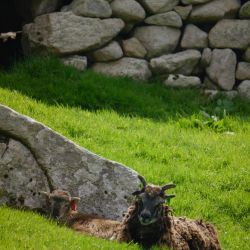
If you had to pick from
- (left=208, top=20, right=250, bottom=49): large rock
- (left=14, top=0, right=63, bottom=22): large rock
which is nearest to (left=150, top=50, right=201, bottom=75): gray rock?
(left=208, top=20, right=250, bottom=49): large rock

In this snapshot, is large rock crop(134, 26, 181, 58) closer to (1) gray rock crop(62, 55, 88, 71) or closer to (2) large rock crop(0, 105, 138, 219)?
(1) gray rock crop(62, 55, 88, 71)

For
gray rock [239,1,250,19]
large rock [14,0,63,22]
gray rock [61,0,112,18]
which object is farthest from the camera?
gray rock [239,1,250,19]

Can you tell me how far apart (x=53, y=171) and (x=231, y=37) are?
8.92 m

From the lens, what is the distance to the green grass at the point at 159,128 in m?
11.1

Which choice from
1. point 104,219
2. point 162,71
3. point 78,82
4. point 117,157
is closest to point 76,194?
point 104,219

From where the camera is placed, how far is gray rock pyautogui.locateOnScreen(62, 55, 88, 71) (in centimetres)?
1584

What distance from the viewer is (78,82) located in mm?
14820

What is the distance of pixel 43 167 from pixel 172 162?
3.37 metres

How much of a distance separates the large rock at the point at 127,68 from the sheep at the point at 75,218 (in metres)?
7.29

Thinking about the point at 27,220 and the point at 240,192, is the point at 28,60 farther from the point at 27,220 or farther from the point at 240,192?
the point at 27,220

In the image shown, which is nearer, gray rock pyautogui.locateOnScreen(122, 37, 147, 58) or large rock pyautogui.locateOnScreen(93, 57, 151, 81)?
large rock pyautogui.locateOnScreen(93, 57, 151, 81)

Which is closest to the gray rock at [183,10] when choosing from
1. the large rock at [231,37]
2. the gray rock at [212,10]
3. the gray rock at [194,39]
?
the gray rock at [212,10]

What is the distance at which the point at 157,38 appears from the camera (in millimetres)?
17016

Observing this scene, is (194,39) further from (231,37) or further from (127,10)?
(127,10)
